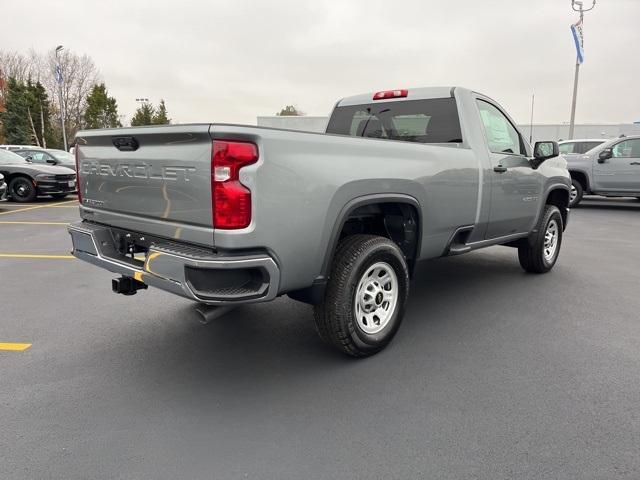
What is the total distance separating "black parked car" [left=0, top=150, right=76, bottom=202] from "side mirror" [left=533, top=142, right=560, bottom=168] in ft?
42.6

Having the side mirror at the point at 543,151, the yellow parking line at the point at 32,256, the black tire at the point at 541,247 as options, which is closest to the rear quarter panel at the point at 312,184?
the side mirror at the point at 543,151

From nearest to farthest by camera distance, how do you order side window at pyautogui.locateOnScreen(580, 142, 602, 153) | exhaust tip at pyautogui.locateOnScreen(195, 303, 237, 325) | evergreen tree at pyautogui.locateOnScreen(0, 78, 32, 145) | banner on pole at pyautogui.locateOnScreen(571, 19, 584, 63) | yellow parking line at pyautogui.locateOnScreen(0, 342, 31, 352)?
exhaust tip at pyautogui.locateOnScreen(195, 303, 237, 325), yellow parking line at pyautogui.locateOnScreen(0, 342, 31, 352), side window at pyautogui.locateOnScreen(580, 142, 602, 153), banner on pole at pyautogui.locateOnScreen(571, 19, 584, 63), evergreen tree at pyautogui.locateOnScreen(0, 78, 32, 145)

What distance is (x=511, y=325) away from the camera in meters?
4.00

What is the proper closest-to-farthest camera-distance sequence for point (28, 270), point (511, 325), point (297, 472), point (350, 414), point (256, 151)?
point (297, 472), point (256, 151), point (350, 414), point (511, 325), point (28, 270)

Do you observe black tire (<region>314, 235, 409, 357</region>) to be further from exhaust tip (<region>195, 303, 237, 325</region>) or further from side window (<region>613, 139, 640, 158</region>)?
side window (<region>613, 139, 640, 158</region>)

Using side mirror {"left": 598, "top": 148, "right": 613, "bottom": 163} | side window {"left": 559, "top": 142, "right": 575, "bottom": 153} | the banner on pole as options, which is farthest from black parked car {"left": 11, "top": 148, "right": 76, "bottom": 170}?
the banner on pole

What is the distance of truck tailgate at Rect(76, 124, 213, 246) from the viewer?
2.53 m

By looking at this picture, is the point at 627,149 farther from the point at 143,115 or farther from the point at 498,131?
the point at 143,115

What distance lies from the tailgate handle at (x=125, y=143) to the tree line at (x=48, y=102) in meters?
45.5

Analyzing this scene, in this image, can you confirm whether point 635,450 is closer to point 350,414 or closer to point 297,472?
point 350,414

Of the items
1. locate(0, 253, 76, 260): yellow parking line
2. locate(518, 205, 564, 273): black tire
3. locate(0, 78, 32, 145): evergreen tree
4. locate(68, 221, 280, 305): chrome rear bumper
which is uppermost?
locate(0, 78, 32, 145): evergreen tree

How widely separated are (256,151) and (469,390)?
6.31 ft

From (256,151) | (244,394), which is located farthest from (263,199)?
(244,394)

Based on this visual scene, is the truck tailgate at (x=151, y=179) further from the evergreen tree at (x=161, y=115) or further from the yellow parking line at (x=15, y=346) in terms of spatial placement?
the evergreen tree at (x=161, y=115)
